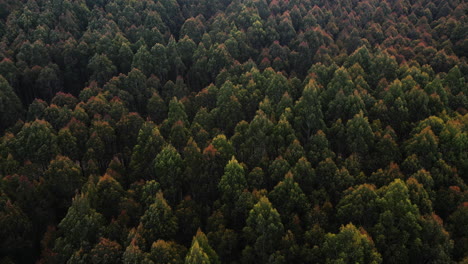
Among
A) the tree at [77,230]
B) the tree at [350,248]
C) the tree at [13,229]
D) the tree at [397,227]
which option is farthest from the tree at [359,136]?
the tree at [13,229]

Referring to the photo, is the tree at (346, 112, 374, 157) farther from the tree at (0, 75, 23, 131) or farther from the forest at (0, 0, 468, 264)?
the tree at (0, 75, 23, 131)

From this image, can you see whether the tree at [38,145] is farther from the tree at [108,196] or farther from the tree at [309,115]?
the tree at [309,115]

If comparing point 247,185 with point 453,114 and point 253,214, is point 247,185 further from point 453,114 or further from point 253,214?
point 453,114

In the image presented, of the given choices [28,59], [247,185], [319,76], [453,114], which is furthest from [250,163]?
[28,59]

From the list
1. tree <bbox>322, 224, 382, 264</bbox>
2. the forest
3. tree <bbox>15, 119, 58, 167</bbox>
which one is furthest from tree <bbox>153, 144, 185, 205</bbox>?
tree <bbox>322, 224, 382, 264</bbox>

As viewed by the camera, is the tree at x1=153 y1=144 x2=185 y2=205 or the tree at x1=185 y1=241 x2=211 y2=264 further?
the tree at x1=153 y1=144 x2=185 y2=205
